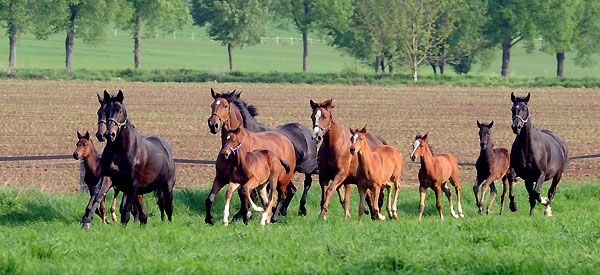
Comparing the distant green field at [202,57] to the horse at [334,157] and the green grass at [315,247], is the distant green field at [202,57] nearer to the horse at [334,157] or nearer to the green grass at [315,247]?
the horse at [334,157]

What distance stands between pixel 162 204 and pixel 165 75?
5347 cm

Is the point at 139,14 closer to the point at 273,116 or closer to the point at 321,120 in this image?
the point at 273,116

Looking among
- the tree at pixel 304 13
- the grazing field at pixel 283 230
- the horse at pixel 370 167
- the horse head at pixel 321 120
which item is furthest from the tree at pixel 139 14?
the horse at pixel 370 167

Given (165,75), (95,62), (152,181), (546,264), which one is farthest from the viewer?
(95,62)

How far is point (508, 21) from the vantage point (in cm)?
8838

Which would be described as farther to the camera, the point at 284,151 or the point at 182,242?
the point at 284,151

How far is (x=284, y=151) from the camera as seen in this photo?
16547mm

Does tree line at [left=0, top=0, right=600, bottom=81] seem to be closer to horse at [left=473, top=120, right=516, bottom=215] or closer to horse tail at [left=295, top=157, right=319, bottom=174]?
horse at [left=473, top=120, right=516, bottom=215]

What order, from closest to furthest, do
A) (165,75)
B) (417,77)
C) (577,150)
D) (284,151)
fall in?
(284,151) → (577,150) → (165,75) → (417,77)

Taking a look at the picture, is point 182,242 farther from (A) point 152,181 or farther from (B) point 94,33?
(B) point 94,33

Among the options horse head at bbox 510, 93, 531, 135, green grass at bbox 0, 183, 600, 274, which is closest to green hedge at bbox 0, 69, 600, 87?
horse head at bbox 510, 93, 531, 135

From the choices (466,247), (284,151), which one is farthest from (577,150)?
(466,247)

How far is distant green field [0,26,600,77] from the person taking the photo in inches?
4205

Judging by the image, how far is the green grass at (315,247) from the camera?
10.0 metres
